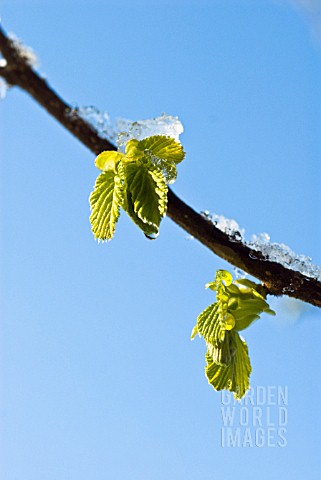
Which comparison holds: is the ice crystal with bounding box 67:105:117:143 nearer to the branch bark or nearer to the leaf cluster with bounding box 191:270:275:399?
the branch bark

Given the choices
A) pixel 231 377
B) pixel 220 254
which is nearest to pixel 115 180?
pixel 220 254

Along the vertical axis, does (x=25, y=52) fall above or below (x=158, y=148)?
below

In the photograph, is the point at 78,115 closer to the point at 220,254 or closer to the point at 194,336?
the point at 220,254

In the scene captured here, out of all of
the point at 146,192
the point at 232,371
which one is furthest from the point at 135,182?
the point at 232,371

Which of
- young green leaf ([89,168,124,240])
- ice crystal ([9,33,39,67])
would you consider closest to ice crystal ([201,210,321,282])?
young green leaf ([89,168,124,240])

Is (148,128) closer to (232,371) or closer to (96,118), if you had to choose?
(96,118)

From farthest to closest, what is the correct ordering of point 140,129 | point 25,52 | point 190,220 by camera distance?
point 140,129 < point 190,220 < point 25,52
